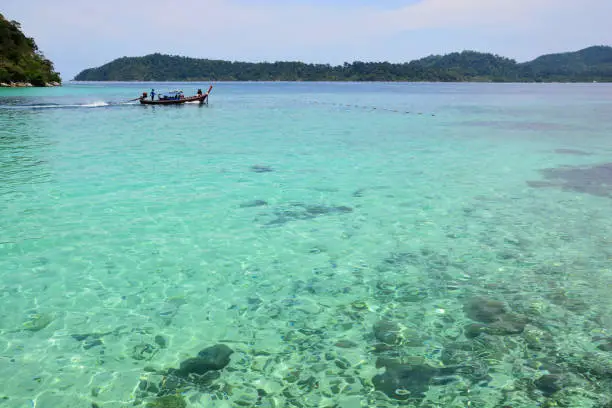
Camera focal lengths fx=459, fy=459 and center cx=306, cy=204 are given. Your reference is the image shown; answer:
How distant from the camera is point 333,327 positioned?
7.69 meters

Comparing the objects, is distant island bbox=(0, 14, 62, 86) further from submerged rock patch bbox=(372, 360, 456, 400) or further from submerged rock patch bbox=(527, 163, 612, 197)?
submerged rock patch bbox=(372, 360, 456, 400)

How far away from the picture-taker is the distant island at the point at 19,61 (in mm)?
115625

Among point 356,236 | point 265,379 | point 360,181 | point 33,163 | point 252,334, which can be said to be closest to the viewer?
point 265,379

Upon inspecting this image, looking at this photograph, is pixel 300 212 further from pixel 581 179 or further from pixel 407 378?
pixel 581 179

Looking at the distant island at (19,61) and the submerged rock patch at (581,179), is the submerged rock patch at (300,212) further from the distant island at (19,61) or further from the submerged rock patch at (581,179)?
the distant island at (19,61)

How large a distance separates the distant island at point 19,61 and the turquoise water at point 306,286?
116481 millimetres

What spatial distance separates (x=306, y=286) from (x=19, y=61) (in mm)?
143048

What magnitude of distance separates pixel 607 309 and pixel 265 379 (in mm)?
6290

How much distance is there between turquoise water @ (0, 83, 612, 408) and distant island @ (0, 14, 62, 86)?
11648cm

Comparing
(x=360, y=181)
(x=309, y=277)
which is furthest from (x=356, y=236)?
(x=360, y=181)

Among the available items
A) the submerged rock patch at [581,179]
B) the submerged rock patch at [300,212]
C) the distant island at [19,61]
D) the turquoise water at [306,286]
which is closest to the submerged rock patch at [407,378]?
the turquoise water at [306,286]

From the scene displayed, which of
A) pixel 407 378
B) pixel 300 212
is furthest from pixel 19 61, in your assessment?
pixel 407 378

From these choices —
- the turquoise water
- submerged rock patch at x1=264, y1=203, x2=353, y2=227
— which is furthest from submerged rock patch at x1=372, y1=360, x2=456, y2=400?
submerged rock patch at x1=264, y1=203, x2=353, y2=227

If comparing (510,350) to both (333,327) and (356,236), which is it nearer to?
(333,327)
